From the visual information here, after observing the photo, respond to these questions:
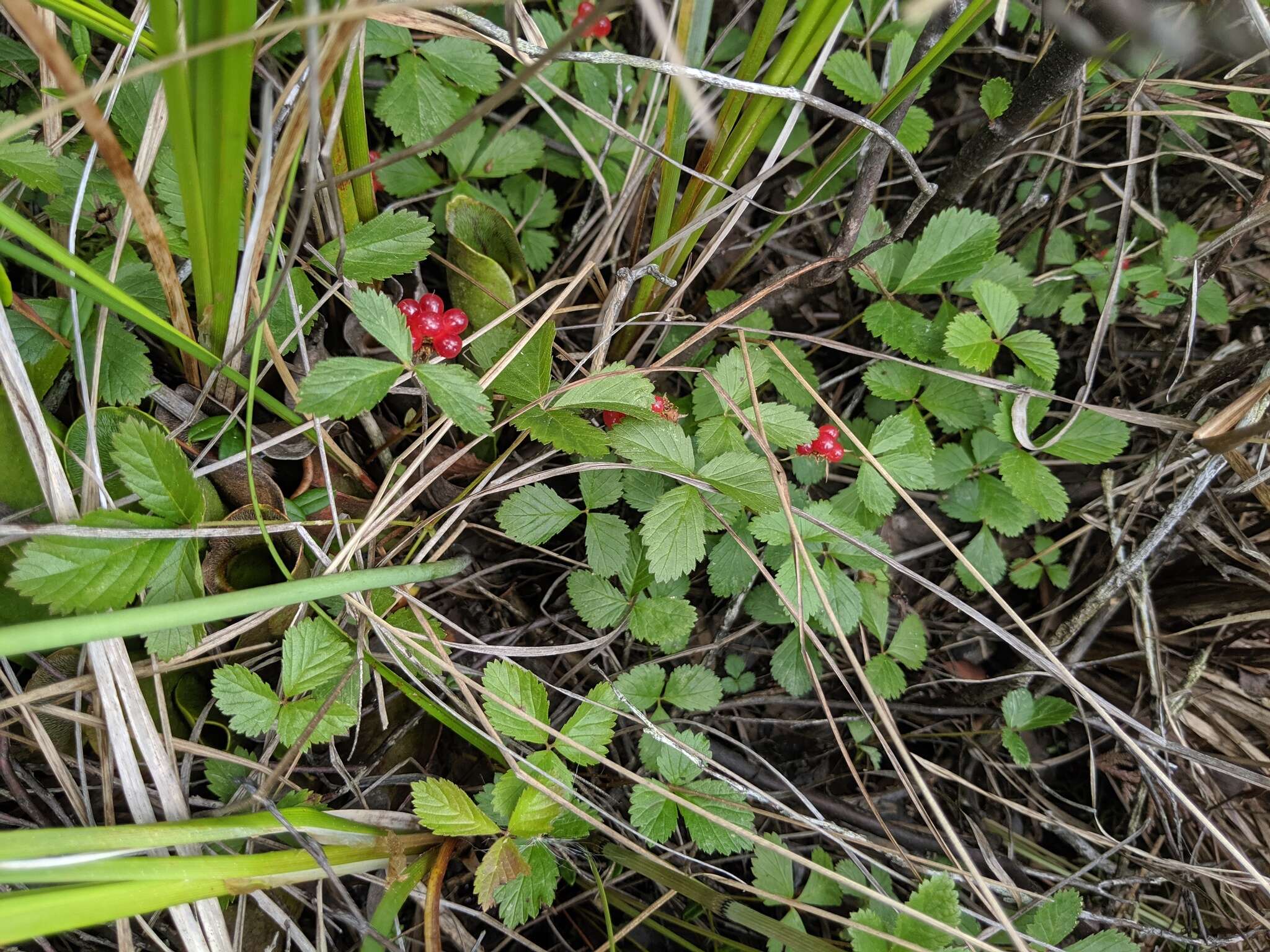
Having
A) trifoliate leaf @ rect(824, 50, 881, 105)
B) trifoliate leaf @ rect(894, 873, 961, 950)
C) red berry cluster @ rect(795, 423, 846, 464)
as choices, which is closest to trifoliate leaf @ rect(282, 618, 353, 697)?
red berry cluster @ rect(795, 423, 846, 464)

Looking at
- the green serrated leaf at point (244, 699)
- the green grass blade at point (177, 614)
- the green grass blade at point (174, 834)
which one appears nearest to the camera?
the green grass blade at point (177, 614)

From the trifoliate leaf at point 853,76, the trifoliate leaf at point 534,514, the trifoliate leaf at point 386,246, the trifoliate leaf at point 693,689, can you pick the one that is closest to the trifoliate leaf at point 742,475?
the trifoliate leaf at point 534,514

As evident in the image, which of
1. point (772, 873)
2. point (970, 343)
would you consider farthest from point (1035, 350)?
point (772, 873)

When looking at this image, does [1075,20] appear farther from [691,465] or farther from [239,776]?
[239,776]

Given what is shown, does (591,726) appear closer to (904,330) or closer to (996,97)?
(904,330)

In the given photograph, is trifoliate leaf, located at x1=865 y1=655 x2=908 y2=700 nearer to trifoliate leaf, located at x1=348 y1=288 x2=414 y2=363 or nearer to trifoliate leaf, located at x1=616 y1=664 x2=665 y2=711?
trifoliate leaf, located at x1=616 y1=664 x2=665 y2=711

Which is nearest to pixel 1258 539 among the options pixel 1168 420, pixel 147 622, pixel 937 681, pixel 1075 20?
pixel 1168 420

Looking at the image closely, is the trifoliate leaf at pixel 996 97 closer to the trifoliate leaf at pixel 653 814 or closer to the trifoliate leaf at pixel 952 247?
the trifoliate leaf at pixel 952 247

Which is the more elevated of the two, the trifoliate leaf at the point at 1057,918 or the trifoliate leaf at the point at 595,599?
the trifoliate leaf at the point at 595,599

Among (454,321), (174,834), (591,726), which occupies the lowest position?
(591,726)
